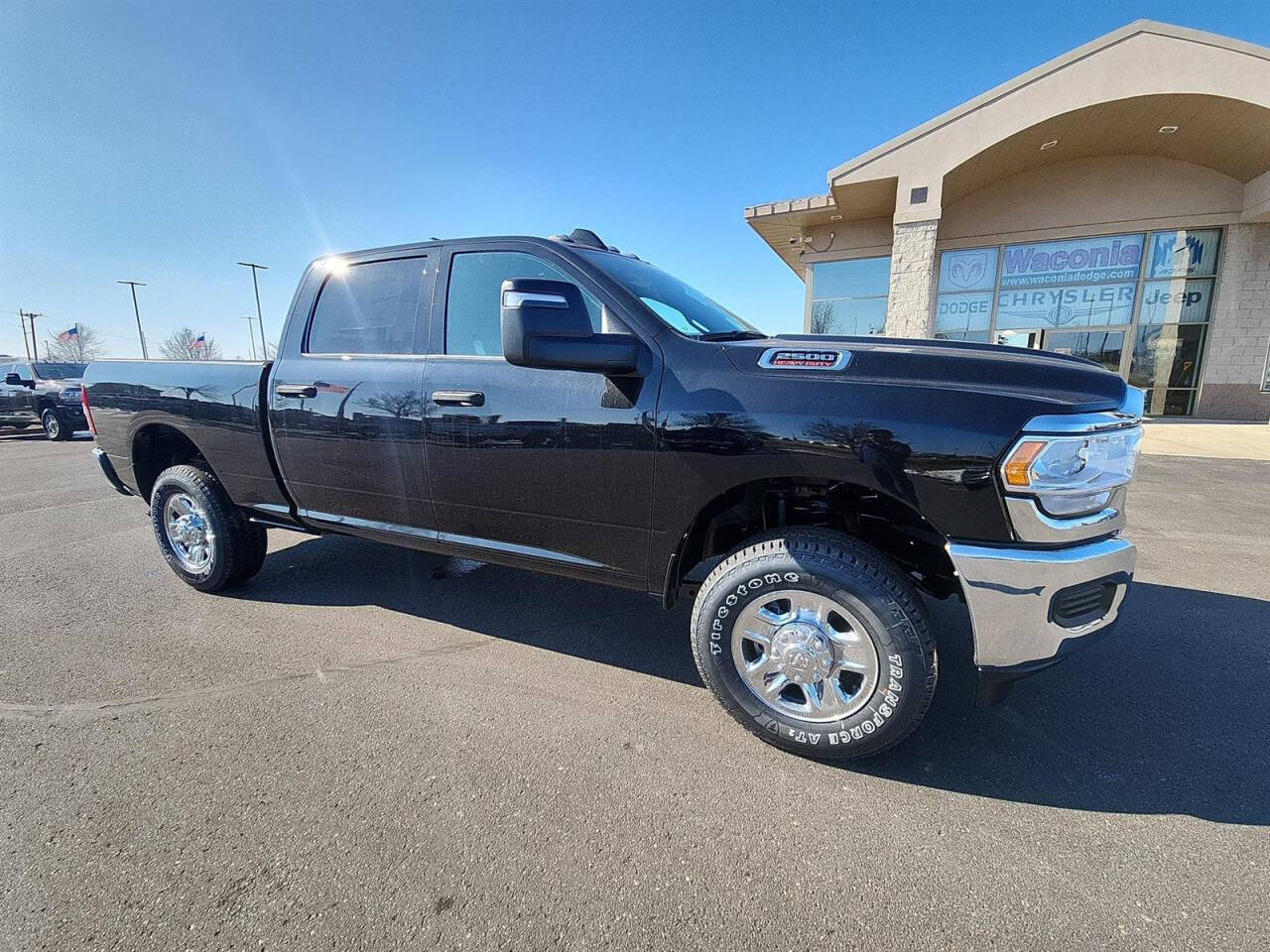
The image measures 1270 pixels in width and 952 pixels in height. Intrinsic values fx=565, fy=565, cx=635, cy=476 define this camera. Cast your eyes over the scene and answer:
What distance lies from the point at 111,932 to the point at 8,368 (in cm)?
2116

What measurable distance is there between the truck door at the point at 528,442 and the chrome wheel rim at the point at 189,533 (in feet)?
6.36

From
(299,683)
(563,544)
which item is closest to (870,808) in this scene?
(563,544)

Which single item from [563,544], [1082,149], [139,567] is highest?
[1082,149]

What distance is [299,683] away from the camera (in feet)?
8.63

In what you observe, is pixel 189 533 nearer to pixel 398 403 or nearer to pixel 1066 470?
pixel 398 403

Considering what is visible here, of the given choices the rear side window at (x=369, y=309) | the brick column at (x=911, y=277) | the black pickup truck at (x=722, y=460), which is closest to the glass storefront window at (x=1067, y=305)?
the brick column at (x=911, y=277)

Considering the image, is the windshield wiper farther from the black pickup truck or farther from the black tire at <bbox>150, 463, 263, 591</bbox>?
the black tire at <bbox>150, 463, 263, 591</bbox>

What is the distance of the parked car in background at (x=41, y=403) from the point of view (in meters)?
12.8

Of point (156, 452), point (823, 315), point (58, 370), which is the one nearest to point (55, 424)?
point (58, 370)

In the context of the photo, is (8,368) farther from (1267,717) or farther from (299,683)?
(1267,717)

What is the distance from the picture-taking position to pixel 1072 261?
14078 mm

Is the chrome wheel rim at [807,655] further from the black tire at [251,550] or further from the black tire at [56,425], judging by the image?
the black tire at [56,425]

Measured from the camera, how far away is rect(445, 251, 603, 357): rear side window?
8.89 ft

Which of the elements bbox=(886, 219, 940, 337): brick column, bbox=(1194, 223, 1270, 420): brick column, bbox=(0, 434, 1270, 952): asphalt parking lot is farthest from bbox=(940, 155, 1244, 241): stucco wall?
bbox=(0, 434, 1270, 952): asphalt parking lot
